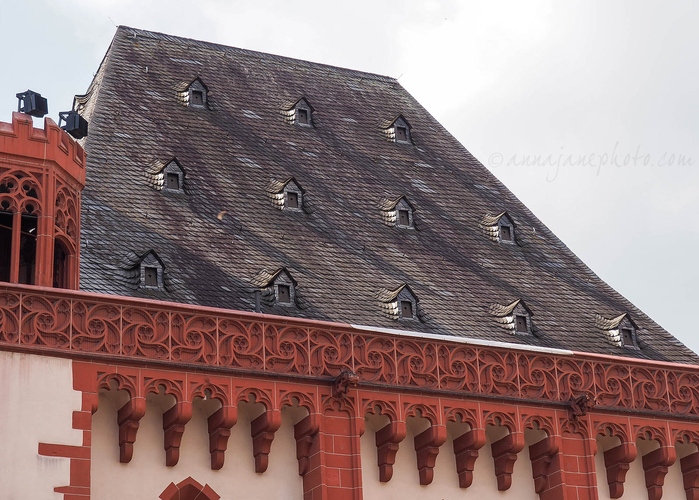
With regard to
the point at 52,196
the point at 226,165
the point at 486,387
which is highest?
the point at 226,165

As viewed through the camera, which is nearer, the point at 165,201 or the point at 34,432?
the point at 34,432

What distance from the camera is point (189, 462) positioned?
92.0ft

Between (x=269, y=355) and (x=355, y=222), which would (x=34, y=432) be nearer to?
(x=269, y=355)

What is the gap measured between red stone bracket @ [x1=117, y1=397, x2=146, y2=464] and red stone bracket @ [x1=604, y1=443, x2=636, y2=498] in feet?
30.4

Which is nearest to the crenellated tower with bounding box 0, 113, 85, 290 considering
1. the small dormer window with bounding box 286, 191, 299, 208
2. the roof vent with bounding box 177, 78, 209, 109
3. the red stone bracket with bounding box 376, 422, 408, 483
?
the red stone bracket with bounding box 376, 422, 408, 483

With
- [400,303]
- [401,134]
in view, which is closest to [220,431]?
[400,303]

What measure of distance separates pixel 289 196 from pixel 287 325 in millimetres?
6684

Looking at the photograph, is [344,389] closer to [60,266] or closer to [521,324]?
[60,266]

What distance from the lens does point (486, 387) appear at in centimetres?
3039

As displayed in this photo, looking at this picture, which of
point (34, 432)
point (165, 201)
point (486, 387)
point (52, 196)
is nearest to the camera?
point (34, 432)

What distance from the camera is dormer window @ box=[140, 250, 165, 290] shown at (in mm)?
30119

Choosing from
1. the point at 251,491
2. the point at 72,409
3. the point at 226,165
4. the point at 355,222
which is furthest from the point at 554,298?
the point at 72,409

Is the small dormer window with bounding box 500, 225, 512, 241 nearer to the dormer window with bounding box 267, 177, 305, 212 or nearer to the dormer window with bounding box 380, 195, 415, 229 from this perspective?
the dormer window with bounding box 380, 195, 415, 229

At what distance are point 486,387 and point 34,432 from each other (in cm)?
851
